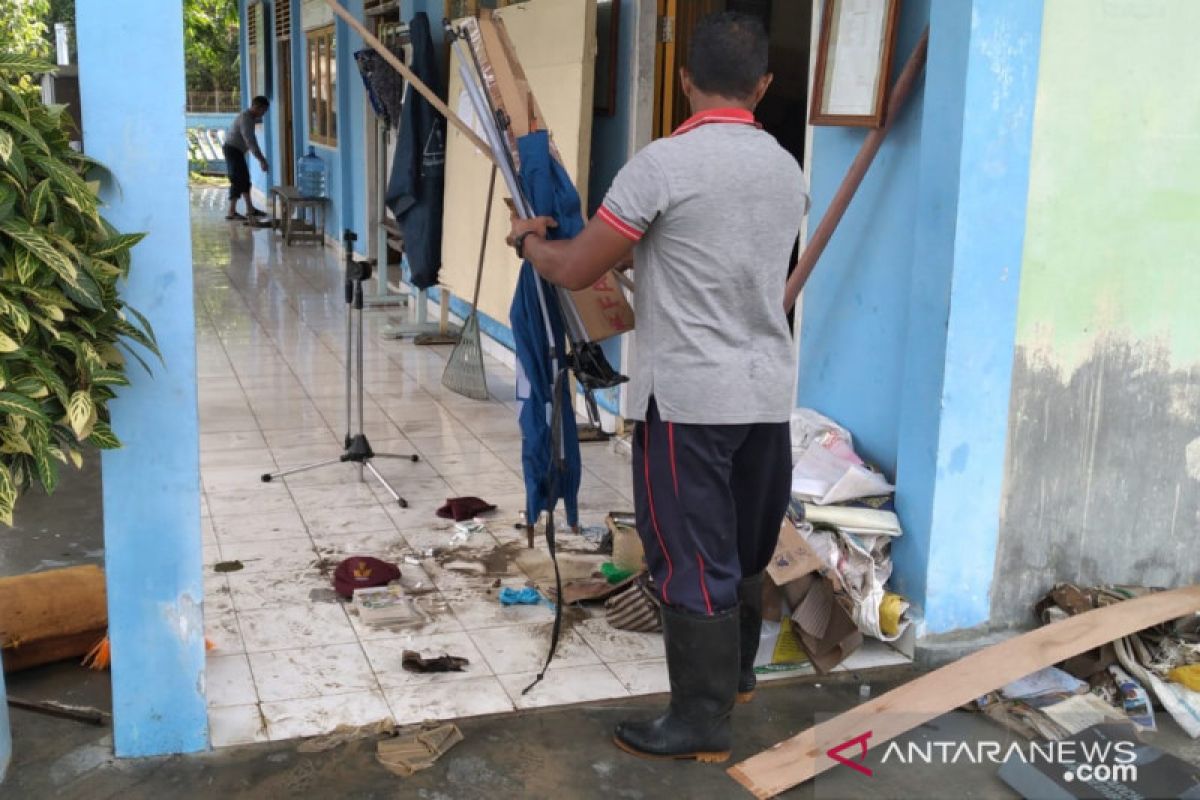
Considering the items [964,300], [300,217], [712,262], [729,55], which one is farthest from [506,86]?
[300,217]

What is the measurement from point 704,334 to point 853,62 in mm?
1586

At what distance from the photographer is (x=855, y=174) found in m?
4.08

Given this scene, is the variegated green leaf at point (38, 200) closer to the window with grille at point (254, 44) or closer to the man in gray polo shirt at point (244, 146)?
the man in gray polo shirt at point (244, 146)

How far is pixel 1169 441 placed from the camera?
4.13 metres

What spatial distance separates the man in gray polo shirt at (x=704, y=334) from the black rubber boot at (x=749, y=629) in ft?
0.68

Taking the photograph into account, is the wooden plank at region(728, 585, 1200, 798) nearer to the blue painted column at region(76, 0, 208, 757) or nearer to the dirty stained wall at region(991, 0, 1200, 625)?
the dirty stained wall at region(991, 0, 1200, 625)

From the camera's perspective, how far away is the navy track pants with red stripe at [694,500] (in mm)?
3090

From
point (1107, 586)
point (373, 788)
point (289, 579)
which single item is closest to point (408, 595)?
point (289, 579)

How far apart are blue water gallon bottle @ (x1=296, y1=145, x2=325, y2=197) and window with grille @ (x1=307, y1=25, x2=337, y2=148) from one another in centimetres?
26

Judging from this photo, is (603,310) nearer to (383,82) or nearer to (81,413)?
(81,413)

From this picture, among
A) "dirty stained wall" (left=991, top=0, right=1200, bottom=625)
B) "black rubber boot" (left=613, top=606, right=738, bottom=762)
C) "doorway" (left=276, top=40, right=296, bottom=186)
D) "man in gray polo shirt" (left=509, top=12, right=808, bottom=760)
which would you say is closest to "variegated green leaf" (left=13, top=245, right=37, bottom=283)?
"man in gray polo shirt" (left=509, top=12, right=808, bottom=760)

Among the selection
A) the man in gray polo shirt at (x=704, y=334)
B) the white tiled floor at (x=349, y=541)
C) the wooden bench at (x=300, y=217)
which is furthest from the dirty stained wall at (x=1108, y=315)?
the wooden bench at (x=300, y=217)

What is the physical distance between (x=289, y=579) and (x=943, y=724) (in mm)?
2266

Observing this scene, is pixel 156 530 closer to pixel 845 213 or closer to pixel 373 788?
pixel 373 788
